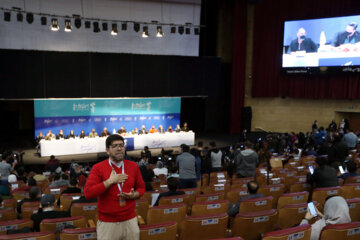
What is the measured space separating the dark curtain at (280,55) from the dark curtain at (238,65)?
0.69 meters

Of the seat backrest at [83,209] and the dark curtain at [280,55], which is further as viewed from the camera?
the dark curtain at [280,55]

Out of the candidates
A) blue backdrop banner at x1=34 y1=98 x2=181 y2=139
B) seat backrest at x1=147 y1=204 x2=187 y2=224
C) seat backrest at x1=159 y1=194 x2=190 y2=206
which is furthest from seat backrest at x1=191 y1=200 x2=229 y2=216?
blue backdrop banner at x1=34 y1=98 x2=181 y2=139

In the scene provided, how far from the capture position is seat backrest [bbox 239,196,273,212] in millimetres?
3680

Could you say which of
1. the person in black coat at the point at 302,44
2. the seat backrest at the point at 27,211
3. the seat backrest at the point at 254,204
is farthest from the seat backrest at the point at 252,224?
the person in black coat at the point at 302,44

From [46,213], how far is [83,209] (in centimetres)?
52

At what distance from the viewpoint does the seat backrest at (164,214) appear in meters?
3.35

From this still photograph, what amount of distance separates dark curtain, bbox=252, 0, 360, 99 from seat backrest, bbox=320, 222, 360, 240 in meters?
15.2

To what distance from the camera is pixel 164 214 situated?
3412 mm

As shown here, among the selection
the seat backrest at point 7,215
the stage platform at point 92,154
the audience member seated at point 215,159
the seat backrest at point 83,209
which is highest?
the seat backrest at point 83,209

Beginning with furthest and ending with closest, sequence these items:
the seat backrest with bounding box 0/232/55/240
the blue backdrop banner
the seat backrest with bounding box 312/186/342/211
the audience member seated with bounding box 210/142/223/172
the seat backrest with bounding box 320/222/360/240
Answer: the blue backdrop banner → the audience member seated with bounding box 210/142/223/172 → the seat backrest with bounding box 312/186/342/211 → the seat backrest with bounding box 320/222/360/240 → the seat backrest with bounding box 0/232/55/240

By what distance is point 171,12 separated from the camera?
1702 centimetres

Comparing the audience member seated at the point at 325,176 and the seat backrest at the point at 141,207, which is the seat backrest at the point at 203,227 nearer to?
the seat backrest at the point at 141,207

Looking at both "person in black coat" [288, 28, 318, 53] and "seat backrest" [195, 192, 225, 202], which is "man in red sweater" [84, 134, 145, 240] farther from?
"person in black coat" [288, 28, 318, 53]

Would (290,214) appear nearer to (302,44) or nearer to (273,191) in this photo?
(273,191)
